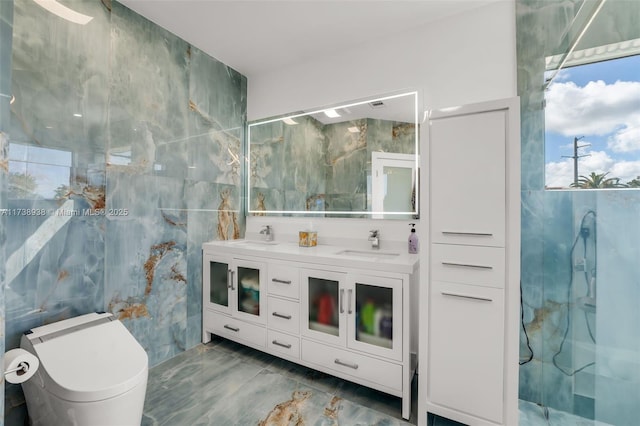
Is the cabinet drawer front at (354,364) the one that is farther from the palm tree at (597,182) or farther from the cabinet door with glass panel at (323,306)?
the palm tree at (597,182)

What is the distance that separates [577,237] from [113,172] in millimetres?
2824

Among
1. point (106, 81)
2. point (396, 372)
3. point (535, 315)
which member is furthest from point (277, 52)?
point (535, 315)

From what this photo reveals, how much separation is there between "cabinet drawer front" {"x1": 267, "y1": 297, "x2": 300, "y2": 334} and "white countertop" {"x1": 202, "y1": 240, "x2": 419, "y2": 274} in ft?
1.05

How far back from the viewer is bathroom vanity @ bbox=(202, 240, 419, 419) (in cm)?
167

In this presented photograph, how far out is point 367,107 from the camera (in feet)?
7.64

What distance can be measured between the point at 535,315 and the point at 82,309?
2.80 metres

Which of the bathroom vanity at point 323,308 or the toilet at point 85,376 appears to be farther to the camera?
the bathroom vanity at point 323,308

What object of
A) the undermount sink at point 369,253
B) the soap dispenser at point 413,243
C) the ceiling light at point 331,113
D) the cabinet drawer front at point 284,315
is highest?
the ceiling light at point 331,113

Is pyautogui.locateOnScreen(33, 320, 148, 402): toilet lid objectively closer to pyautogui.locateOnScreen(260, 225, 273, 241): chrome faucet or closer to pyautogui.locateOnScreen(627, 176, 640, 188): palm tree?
pyautogui.locateOnScreen(260, 225, 273, 241): chrome faucet

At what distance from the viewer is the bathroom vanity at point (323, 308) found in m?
1.67

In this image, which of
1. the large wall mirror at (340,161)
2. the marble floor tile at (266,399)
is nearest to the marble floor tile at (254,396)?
the marble floor tile at (266,399)

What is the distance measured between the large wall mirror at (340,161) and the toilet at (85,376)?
1.63 m

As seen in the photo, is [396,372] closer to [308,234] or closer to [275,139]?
[308,234]

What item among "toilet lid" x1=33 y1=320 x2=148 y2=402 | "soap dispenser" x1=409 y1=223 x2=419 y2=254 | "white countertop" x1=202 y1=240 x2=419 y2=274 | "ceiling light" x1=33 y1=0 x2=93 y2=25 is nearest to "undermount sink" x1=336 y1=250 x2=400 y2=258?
"white countertop" x1=202 y1=240 x2=419 y2=274
